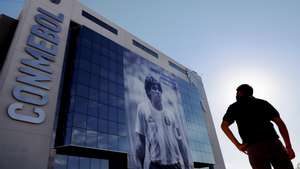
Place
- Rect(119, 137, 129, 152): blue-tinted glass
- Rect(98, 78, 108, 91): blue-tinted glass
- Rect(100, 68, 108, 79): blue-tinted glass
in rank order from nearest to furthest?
Rect(119, 137, 129, 152): blue-tinted glass
Rect(98, 78, 108, 91): blue-tinted glass
Rect(100, 68, 108, 79): blue-tinted glass

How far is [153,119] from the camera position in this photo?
2827 cm

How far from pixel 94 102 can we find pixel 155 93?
35.6 feet

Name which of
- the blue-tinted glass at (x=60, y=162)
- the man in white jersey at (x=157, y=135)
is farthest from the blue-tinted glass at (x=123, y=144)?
the blue-tinted glass at (x=60, y=162)

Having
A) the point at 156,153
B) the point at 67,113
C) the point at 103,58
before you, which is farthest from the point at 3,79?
the point at 156,153

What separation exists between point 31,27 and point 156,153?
757 inches

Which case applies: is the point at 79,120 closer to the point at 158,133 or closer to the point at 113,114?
the point at 113,114

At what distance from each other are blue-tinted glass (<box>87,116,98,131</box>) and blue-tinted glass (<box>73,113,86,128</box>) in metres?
0.47

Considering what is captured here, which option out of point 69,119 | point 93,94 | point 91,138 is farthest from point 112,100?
point 69,119

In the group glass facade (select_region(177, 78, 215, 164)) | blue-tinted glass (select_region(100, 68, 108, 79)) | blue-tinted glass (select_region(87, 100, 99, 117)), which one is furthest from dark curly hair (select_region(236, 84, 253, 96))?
glass facade (select_region(177, 78, 215, 164))

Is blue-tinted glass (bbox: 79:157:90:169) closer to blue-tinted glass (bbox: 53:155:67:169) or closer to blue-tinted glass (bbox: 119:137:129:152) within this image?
blue-tinted glass (bbox: 53:155:67:169)

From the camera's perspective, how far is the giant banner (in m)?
24.8

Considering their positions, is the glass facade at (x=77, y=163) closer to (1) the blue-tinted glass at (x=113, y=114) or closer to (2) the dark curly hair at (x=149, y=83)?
(1) the blue-tinted glass at (x=113, y=114)

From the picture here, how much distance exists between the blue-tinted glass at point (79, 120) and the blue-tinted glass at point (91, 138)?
903 millimetres

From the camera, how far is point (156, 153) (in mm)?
25625
